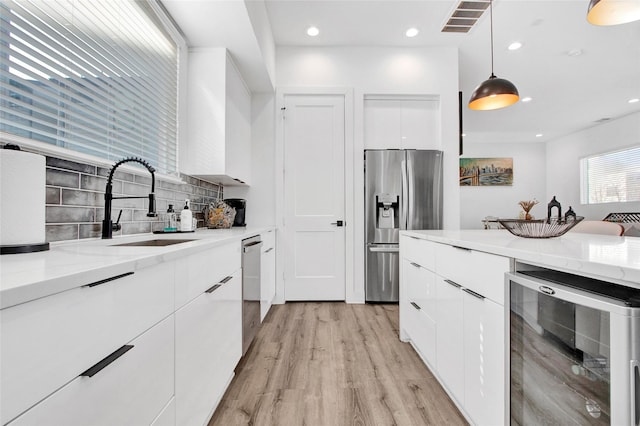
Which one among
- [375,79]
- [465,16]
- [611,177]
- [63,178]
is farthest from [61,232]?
[611,177]

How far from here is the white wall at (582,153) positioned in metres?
5.79

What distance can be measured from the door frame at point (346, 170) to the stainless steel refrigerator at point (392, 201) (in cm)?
18

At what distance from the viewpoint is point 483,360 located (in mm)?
1092

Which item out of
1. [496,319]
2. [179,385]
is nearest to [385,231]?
[496,319]

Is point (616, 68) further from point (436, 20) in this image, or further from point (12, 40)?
point (12, 40)

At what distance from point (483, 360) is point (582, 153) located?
8.31 meters

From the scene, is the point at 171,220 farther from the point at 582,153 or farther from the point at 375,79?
the point at 582,153

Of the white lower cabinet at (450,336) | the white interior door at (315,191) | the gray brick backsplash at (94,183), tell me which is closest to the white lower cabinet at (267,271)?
the white interior door at (315,191)

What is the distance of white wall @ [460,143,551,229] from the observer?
770 centimetres

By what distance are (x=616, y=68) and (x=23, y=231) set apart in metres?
6.34

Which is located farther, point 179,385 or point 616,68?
point 616,68

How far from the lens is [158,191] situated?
6.21ft

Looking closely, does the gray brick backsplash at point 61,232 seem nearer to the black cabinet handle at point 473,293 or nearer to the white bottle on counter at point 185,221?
the white bottle on counter at point 185,221

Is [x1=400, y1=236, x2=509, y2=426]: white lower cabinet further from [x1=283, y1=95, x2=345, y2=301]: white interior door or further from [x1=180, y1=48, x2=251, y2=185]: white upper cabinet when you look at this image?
[x1=180, y1=48, x2=251, y2=185]: white upper cabinet
